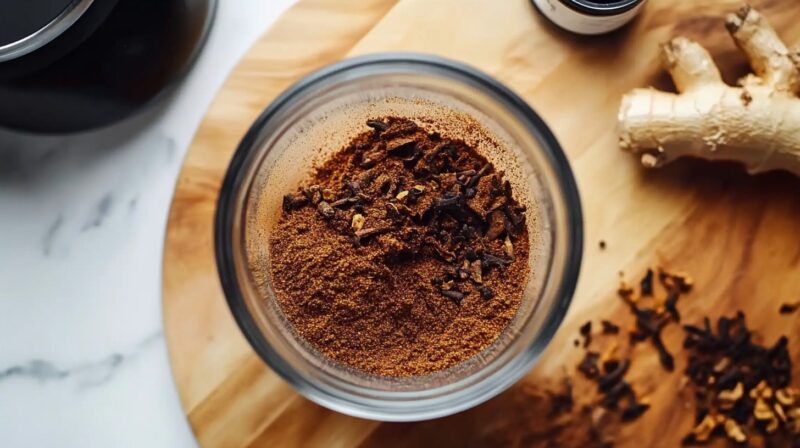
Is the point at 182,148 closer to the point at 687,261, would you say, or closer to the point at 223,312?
the point at 223,312

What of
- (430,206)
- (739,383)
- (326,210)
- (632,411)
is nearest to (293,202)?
(326,210)

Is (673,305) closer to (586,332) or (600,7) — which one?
(586,332)

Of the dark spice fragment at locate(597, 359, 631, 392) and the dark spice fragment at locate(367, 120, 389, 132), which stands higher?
the dark spice fragment at locate(367, 120, 389, 132)

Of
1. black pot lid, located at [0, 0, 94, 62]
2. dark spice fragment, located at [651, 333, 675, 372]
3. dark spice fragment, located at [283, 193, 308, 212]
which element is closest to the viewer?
black pot lid, located at [0, 0, 94, 62]

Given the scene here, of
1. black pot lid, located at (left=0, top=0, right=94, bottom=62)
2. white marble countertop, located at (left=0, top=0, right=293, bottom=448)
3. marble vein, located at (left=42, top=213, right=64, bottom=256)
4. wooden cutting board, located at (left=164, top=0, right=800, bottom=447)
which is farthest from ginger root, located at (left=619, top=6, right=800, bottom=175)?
marble vein, located at (left=42, top=213, right=64, bottom=256)

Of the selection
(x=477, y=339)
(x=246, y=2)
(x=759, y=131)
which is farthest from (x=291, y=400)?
(x=759, y=131)

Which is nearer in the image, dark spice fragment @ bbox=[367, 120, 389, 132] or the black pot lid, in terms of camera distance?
the black pot lid

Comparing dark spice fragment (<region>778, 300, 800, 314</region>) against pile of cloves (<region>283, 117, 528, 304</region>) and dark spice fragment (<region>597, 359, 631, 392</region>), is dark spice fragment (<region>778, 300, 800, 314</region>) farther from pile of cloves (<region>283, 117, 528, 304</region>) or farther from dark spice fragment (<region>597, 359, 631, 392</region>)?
pile of cloves (<region>283, 117, 528, 304</region>)

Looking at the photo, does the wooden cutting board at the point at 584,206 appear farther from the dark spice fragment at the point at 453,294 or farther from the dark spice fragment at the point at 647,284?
the dark spice fragment at the point at 453,294
